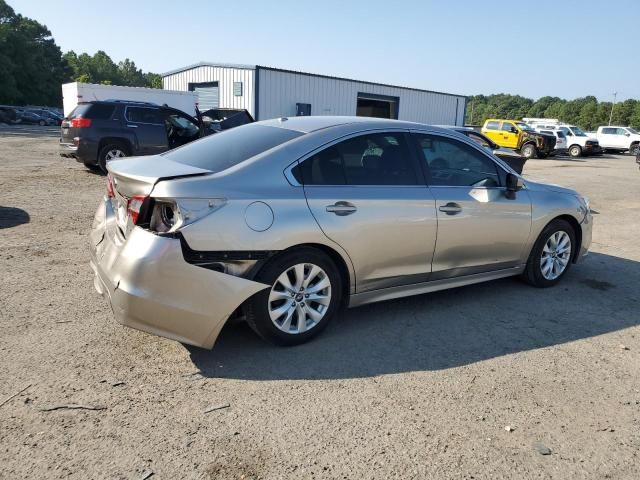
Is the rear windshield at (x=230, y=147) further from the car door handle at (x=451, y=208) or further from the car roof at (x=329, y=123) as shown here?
the car door handle at (x=451, y=208)

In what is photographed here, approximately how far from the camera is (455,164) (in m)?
4.56

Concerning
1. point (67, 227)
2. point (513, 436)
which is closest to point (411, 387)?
point (513, 436)

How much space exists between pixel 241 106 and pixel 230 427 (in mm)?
24281

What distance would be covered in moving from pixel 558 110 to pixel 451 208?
398ft

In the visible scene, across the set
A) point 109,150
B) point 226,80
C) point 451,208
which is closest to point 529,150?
point 226,80

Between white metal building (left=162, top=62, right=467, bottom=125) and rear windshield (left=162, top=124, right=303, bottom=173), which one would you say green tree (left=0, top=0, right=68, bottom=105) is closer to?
white metal building (left=162, top=62, right=467, bottom=125)

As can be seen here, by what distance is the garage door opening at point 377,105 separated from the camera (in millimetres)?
31375

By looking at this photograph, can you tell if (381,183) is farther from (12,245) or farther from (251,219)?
(12,245)

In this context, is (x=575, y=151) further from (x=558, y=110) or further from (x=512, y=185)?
(x=558, y=110)

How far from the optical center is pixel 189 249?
123 inches

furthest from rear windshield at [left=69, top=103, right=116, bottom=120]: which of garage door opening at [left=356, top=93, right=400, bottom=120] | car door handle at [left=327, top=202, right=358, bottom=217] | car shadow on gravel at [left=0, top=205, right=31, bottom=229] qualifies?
garage door opening at [left=356, top=93, right=400, bottom=120]

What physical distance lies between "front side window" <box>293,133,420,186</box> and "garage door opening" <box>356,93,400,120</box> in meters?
27.2

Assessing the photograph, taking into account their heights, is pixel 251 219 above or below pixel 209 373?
above

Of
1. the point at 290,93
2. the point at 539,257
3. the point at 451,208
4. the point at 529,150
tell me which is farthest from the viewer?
the point at 529,150
